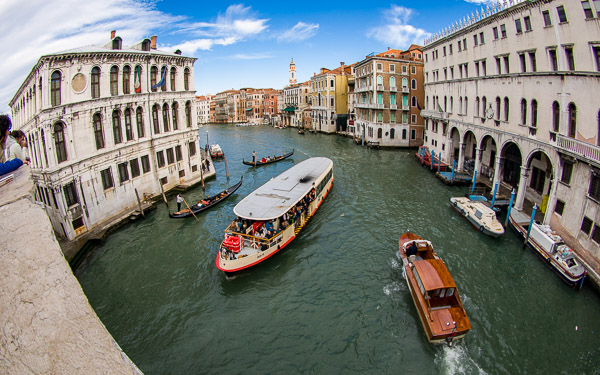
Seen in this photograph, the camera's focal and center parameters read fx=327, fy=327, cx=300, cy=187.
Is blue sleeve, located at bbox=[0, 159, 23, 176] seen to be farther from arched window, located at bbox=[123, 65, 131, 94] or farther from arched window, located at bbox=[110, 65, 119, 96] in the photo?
arched window, located at bbox=[123, 65, 131, 94]

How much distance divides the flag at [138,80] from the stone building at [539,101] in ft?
81.9

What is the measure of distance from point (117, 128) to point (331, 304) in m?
18.5

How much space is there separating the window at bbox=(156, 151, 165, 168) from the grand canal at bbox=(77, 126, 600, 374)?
5762mm

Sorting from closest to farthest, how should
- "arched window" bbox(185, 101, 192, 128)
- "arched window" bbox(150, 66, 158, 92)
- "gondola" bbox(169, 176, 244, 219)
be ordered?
"gondola" bbox(169, 176, 244, 219), "arched window" bbox(150, 66, 158, 92), "arched window" bbox(185, 101, 192, 128)

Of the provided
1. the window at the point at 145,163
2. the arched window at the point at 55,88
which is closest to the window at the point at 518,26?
Result: the window at the point at 145,163

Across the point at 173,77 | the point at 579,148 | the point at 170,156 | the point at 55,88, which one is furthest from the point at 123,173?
the point at 579,148

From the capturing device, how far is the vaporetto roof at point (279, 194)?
1765 cm

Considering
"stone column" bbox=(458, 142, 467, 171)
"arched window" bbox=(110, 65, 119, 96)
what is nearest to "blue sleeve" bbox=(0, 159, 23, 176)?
"arched window" bbox=(110, 65, 119, 96)

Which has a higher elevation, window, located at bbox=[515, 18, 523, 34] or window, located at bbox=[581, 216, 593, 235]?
window, located at bbox=[515, 18, 523, 34]

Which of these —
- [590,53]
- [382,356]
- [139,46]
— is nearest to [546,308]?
[382,356]

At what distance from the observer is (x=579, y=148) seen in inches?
587

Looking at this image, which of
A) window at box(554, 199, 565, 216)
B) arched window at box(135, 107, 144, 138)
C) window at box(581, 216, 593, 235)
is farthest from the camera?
arched window at box(135, 107, 144, 138)

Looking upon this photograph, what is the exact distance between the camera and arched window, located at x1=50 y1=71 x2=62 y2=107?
17688 mm

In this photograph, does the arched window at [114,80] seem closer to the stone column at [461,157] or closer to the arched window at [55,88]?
the arched window at [55,88]
